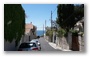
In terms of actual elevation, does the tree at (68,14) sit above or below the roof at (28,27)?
above

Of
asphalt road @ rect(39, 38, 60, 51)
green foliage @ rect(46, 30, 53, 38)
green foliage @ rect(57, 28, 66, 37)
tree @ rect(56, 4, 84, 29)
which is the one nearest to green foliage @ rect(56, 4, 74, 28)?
tree @ rect(56, 4, 84, 29)

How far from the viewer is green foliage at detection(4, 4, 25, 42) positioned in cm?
1070

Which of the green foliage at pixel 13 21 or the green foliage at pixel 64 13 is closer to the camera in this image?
the green foliage at pixel 13 21

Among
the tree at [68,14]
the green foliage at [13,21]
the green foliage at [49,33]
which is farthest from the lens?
the green foliage at [49,33]

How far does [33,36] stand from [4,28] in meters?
0.92

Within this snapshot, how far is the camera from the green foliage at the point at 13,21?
35.1ft

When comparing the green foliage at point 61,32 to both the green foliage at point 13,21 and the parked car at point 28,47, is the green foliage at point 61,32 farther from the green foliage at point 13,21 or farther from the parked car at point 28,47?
the green foliage at point 13,21

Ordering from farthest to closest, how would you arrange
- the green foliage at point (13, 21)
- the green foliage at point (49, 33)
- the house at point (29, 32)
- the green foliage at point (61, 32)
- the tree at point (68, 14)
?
the green foliage at point (49, 33) → the green foliage at point (61, 32) → the house at point (29, 32) → the tree at point (68, 14) → the green foliage at point (13, 21)

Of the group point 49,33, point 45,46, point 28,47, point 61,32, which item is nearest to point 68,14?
point 61,32

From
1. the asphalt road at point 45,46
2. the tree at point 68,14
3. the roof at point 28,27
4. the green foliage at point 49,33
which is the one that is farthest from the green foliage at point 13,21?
the tree at point 68,14

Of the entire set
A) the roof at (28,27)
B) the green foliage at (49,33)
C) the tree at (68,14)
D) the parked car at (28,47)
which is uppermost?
the tree at (68,14)

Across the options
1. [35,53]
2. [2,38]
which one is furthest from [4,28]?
[35,53]

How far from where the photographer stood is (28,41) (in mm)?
11227

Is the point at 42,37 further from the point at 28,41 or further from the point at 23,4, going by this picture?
the point at 23,4
